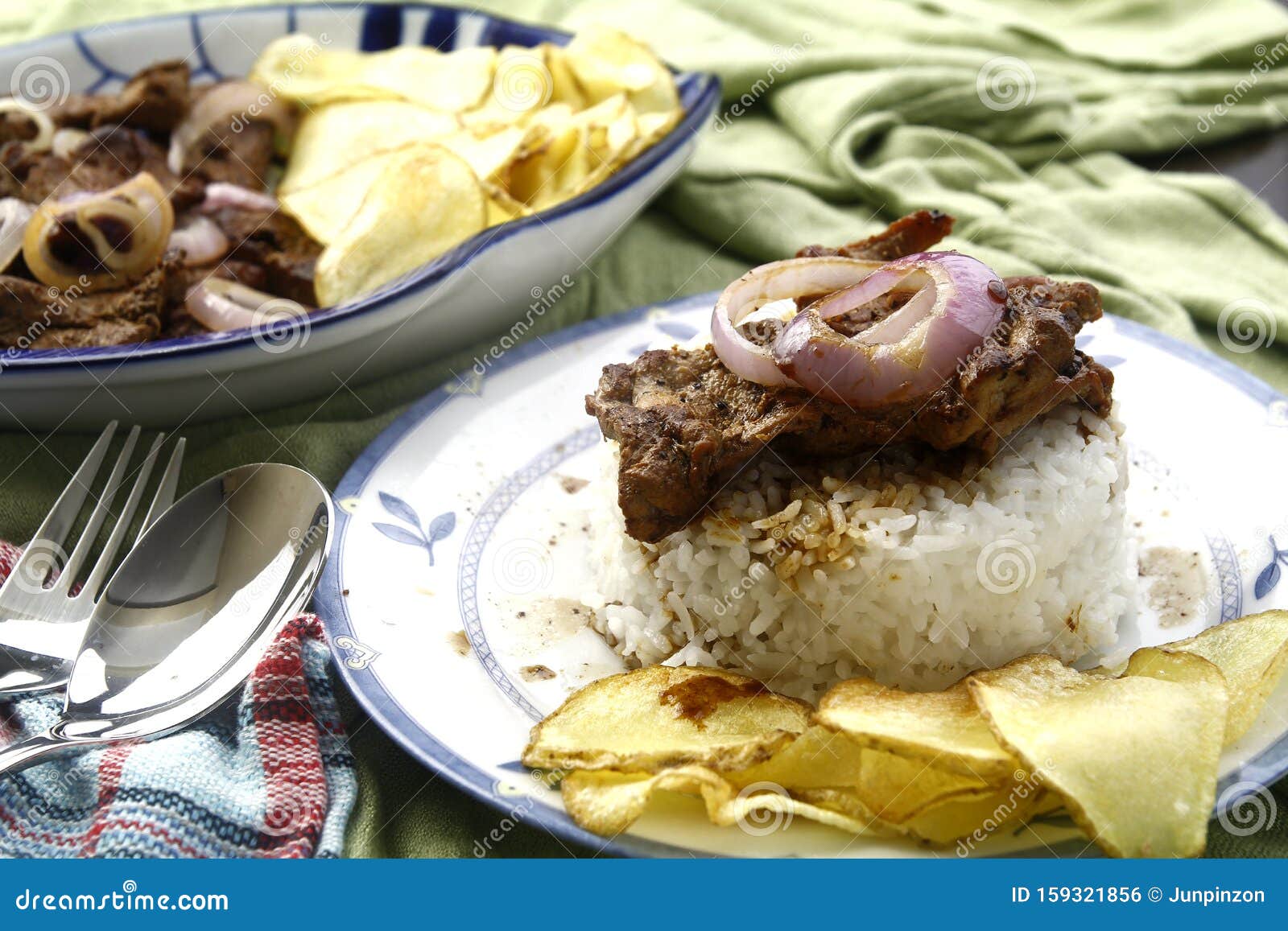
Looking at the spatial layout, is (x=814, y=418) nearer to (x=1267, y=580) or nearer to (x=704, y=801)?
(x=704, y=801)

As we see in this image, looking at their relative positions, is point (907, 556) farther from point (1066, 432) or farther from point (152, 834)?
point (152, 834)

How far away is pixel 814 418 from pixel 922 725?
2.33ft

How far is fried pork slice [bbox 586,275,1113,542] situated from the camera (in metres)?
2.58

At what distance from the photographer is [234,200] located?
4.35 metres

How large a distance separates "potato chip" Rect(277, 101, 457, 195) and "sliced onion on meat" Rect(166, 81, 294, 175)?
11cm

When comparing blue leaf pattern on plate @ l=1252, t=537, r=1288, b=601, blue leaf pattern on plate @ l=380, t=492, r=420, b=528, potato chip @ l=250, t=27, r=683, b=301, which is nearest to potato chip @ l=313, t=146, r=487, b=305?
potato chip @ l=250, t=27, r=683, b=301

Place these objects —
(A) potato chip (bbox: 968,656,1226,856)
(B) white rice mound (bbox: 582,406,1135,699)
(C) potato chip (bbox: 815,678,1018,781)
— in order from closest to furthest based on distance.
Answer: (A) potato chip (bbox: 968,656,1226,856)
(C) potato chip (bbox: 815,678,1018,781)
(B) white rice mound (bbox: 582,406,1135,699)

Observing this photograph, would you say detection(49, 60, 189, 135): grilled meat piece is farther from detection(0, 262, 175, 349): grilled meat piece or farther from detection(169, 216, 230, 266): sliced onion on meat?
detection(0, 262, 175, 349): grilled meat piece

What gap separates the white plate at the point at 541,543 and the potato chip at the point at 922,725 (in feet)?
0.50

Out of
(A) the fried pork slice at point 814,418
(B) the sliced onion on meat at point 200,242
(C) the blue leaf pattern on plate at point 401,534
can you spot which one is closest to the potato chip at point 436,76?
(B) the sliced onion on meat at point 200,242

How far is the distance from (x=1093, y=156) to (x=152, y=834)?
3.99m

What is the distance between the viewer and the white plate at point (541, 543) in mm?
2209

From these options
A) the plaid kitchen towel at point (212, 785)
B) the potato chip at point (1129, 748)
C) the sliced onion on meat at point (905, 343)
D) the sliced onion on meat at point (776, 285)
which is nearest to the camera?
the potato chip at point (1129, 748)

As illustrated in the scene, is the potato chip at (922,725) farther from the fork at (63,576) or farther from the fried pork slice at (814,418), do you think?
the fork at (63,576)
